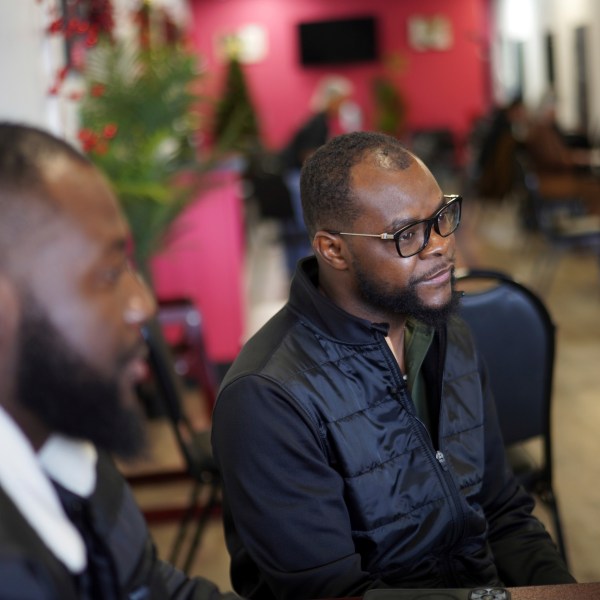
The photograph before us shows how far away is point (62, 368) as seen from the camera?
3.03 feet

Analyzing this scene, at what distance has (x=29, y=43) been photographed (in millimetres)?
3545

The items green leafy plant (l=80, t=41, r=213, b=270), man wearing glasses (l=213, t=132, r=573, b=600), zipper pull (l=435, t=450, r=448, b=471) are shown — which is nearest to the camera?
man wearing glasses (l=213, t=132, r=573, b=600)

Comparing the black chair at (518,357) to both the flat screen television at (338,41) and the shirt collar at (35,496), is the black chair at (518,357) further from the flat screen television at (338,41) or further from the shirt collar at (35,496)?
the flat screen television at (338,41)

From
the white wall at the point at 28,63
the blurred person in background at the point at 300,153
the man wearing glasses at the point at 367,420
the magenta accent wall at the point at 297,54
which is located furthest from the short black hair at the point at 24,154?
the magenta accent wall at the point at 297,54

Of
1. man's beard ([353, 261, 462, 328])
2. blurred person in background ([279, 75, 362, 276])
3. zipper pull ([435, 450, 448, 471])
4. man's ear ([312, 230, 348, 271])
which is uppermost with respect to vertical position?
man's ear ([312, 230, 348, 271])

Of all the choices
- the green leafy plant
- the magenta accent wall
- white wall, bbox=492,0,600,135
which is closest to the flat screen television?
Answer: the magenta accent wall

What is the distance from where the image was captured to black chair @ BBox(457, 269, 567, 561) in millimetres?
2234

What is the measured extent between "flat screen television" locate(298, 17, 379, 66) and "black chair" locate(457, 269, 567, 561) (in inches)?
532

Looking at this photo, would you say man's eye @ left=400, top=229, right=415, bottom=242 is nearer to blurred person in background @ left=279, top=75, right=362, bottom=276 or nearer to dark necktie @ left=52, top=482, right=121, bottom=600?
dark necktie @ left=52, top=482, right=121, bottom=600

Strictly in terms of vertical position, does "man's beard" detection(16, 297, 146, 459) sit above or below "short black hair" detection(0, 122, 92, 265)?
below

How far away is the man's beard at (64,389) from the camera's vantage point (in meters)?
0.91

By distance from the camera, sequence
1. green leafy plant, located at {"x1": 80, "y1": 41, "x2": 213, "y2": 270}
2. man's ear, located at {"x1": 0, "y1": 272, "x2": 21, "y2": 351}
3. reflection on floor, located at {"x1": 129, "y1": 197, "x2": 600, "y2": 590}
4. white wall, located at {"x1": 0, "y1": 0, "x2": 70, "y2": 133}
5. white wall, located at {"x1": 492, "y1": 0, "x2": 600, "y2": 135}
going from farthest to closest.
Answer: white wall, located at {"x1": 492, "y1": 0, "x2": 600, "y2": 135}
green leafy plant, located at {"x1": 80, "y1": 41, "x2": 213, "y2": 270}
white wall, located at {"x1": 0, "y1": 0, "x2": 70, "y2": 133}
reflection on floor, located at {"x1": 129, "y1": 197, "x2": 600, "y2": 590}
man's ear, located at {"x1": 0, "y1": 272, "x2": 21, "y2": 351}

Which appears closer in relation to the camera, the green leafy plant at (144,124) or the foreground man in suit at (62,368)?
the foreground man in suit at (62,368)

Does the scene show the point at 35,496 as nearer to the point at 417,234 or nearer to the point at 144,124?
the point at 417,234
